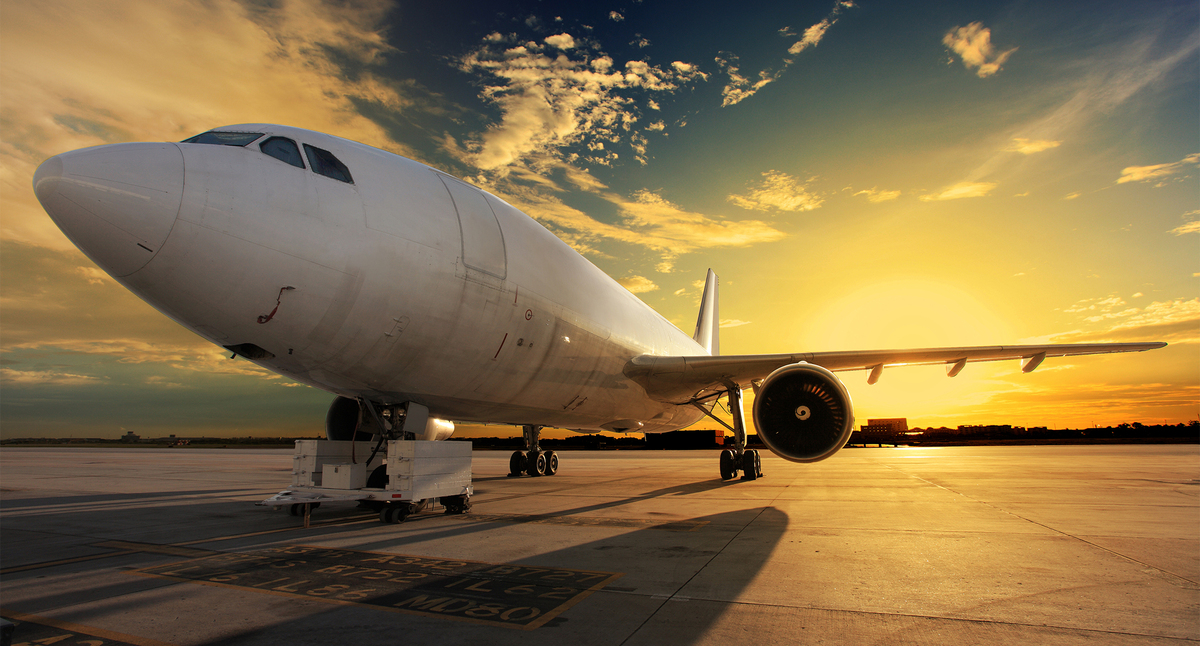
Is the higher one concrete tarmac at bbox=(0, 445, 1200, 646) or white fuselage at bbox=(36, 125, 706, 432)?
white fuselage at bbox=(36, 125, 706, 432)

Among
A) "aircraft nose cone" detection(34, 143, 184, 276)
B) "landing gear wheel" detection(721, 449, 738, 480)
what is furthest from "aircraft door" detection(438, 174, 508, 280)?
"landing gear wheel" detection(721, 449, 738, 480)

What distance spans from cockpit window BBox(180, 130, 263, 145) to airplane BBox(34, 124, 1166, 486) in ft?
0.08

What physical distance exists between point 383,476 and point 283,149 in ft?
16.1

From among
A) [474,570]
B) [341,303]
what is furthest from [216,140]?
[474,570]

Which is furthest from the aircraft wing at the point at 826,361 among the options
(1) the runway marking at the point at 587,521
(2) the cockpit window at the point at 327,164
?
(2) the cockpit window at the point at 327,164

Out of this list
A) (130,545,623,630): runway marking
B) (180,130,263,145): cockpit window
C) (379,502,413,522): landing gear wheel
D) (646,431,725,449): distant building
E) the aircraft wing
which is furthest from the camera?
(646,431,725,449): distant building

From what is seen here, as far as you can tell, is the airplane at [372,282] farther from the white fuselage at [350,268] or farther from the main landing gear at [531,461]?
the main landing gear at [531,461]

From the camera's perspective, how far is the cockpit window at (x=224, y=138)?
19.7 ft

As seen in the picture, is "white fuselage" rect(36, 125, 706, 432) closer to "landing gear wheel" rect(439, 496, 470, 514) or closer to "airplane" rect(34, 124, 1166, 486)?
"airplane" rect(34, 124, 1166, 486)

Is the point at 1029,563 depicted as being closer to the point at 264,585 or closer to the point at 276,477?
the point at 264,585

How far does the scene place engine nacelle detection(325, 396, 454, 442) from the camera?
818 centimetres

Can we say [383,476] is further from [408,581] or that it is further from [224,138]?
[224,138]

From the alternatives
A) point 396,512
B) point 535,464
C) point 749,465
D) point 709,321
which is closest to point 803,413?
point 396,512

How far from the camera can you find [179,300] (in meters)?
5.41
